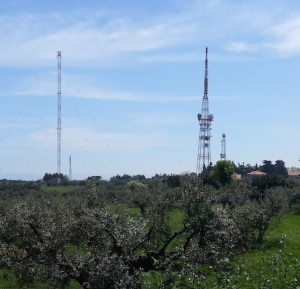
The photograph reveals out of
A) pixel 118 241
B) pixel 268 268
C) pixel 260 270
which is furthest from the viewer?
pixel 268 268

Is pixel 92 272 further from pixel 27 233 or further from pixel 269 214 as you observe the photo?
pixel 269 214

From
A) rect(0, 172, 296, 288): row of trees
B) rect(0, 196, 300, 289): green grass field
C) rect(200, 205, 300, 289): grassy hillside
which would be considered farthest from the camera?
rect(200, 205, 300, 289): grassy hillside

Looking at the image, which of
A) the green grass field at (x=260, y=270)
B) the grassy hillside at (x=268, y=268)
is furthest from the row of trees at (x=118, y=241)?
the grassy hillside at (x=268, y=268)

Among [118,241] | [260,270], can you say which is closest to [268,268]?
[260,270]

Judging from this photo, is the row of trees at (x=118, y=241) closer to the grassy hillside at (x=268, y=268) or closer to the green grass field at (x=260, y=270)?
the green grass field at (x=260, y=270)

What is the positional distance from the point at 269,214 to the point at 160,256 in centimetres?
1545

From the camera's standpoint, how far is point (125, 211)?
1650 centimetres

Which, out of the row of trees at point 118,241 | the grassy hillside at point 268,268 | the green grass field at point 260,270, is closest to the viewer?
the row of trees at point 118,241

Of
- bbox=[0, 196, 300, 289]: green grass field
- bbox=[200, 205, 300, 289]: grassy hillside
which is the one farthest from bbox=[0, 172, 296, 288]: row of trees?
bbox=[200, 205, 300, 289]: grassy hillside

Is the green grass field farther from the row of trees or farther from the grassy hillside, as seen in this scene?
the row of trees

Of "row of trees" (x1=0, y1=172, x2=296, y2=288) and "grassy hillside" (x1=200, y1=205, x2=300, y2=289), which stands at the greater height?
"row of trees" (x1=0, y1=172, x2=296, y2=288)

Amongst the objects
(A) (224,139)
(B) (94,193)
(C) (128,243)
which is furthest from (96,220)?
(A) (224,139)

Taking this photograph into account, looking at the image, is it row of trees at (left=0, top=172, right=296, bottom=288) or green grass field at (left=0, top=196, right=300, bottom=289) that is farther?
green grass field at (left=0, top=196, right=300, bottom=289)

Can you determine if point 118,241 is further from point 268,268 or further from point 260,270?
point 268,268
